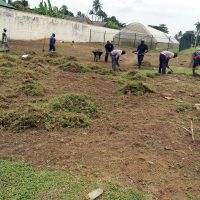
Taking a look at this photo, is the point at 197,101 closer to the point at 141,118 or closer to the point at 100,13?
the point at 141,118

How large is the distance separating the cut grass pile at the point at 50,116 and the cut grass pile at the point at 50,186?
1975mm

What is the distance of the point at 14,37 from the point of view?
27641mm

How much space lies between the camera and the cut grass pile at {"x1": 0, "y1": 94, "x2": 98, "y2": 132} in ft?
24.4

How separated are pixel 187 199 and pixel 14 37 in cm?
2457

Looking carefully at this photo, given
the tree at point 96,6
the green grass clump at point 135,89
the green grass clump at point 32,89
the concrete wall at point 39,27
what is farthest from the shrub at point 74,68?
the tree at point 96,6

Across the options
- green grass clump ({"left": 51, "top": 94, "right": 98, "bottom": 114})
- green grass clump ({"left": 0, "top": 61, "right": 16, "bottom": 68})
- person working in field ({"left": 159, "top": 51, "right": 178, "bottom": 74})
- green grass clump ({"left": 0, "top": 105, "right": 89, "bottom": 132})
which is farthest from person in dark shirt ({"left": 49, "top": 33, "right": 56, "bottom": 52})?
green grass clump ({"left": 0, "top": 105, "right": 89, "bottom": 132})

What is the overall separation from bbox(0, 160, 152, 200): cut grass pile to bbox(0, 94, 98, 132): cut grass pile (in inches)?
77.7

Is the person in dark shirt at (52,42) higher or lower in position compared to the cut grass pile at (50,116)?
higher

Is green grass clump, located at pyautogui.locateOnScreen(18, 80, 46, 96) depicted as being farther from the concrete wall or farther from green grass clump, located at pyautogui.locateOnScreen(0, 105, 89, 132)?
the concrete wall

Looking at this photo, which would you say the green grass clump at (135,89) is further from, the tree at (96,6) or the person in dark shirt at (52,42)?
the tree at (96,6)

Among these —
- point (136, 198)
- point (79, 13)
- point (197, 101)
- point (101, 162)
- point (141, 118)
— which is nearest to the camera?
point (136, 198)

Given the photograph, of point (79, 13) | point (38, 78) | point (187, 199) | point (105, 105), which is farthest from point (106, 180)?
point (79, 13)

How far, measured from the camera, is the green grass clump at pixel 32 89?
10.1 meters

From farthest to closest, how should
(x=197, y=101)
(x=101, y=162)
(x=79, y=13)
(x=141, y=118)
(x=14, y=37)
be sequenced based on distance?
1. (x=79, y=13)
2. (x=14, y=37)
3. (x=197, y=101)
4. (x=141, y=118)
5. (x=101, y=162)
